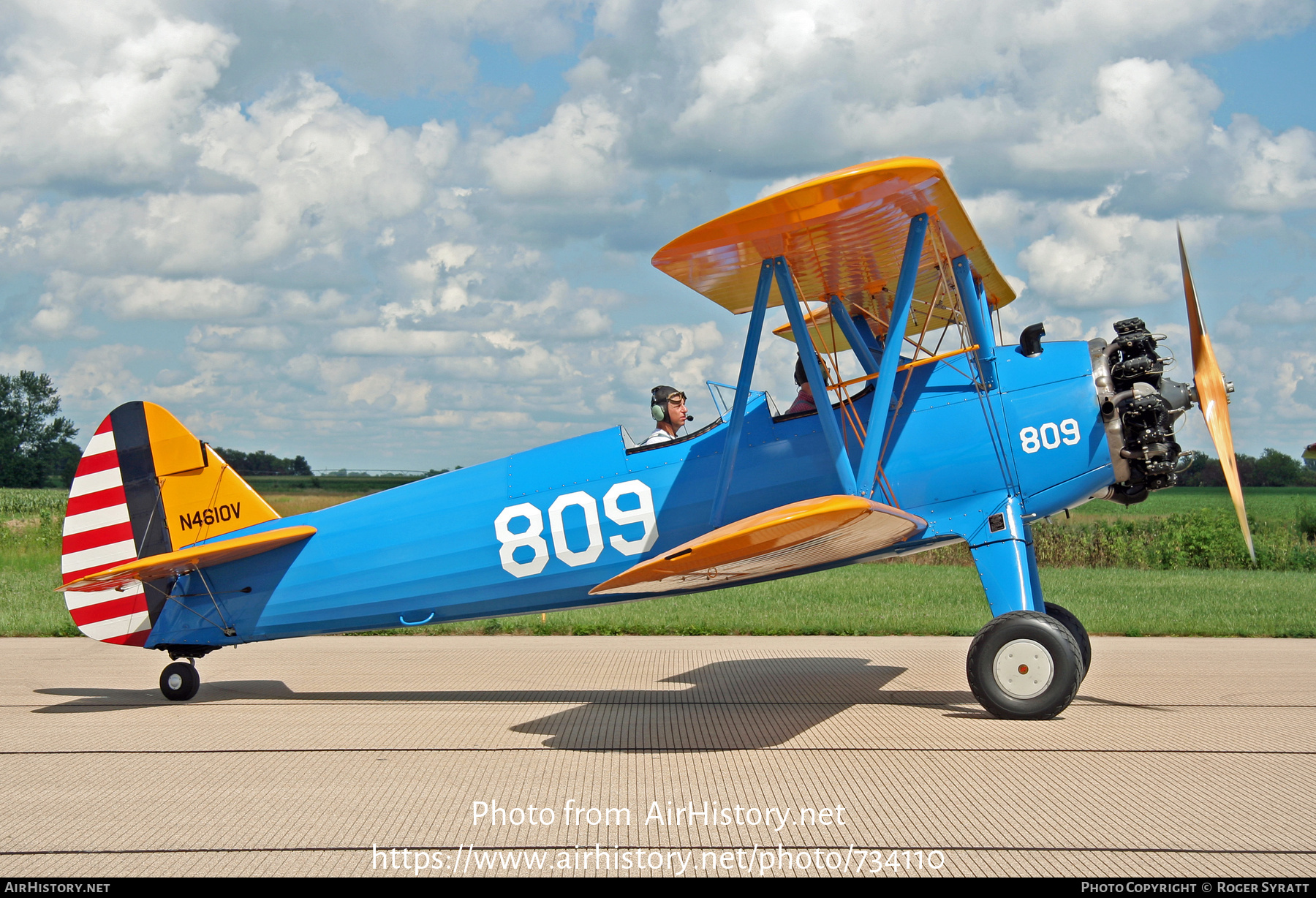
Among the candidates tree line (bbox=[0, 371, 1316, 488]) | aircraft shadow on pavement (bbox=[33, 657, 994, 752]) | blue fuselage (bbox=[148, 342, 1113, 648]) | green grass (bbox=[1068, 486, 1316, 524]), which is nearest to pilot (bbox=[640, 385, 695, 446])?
blue fuselage (bbox=[148, 342, 1113, 648])

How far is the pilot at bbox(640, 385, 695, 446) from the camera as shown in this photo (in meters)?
7.23

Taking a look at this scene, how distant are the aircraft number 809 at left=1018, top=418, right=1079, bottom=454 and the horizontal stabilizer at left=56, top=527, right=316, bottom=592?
520 cm

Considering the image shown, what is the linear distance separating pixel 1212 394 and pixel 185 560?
7358 millimetres

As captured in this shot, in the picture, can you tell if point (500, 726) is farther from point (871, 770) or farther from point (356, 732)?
point (871, 770)

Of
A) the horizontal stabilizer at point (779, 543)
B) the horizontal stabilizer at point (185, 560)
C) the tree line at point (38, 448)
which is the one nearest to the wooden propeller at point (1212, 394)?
the horizontal stabilizer at point (779, 543)

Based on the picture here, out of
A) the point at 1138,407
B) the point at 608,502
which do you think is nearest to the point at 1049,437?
the point at 1138,407

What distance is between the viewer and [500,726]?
245 inches

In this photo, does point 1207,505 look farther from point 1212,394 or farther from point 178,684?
point 178,684

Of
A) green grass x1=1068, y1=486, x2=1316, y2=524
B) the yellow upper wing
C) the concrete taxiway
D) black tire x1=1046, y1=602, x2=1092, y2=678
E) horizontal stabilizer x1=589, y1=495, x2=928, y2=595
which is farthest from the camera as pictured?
green grass x1=1068, y1=486, x2=1316, y2=524

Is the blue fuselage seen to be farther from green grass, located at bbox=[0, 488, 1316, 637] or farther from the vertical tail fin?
green grass, located at bbox=[0, 488, 1316, 637]

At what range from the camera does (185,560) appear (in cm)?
691

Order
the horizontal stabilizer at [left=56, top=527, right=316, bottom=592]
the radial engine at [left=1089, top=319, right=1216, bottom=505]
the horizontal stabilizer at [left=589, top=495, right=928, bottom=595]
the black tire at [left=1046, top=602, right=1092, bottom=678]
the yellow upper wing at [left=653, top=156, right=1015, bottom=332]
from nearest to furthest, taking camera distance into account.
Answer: the horizontal stabilizer at [left=589, top=495, right=928, bottom=595]
the yellow upper wing at [left=653, top=156, right=1015, bottom=332]
the radial engine at [left=1089, top=319, right=1216, bottom=505]
the horizontal stabilizer at [left=56, top=527, right=316, bottom=592]
the black tire at [left=1046, top=602, right=1092, bottom=678]

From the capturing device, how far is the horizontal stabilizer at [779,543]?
4922 millimetres
